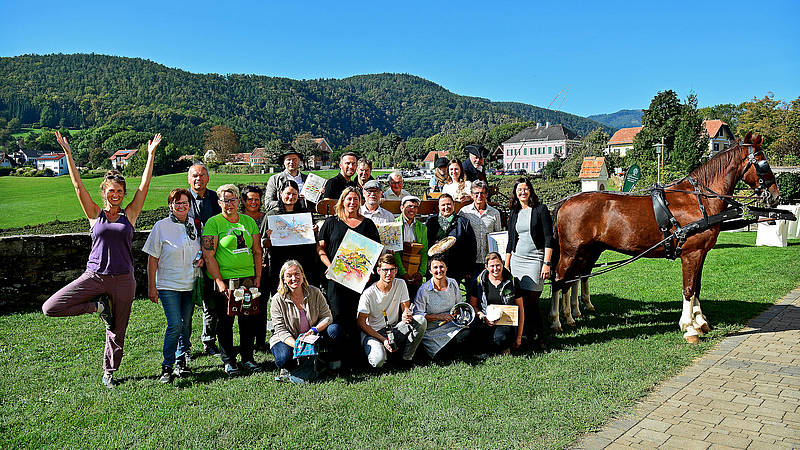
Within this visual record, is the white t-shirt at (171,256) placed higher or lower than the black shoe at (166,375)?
higher

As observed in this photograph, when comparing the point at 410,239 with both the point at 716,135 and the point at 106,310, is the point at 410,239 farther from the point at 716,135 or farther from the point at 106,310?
the point at 716,135

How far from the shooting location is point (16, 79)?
101625 millimetres

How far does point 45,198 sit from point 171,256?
27254 millimetres

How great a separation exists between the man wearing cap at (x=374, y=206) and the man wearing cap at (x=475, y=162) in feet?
6.41

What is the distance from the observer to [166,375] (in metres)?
5.25

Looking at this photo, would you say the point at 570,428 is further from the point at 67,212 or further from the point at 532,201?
the point at 67,212

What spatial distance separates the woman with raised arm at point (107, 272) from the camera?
16.2ft

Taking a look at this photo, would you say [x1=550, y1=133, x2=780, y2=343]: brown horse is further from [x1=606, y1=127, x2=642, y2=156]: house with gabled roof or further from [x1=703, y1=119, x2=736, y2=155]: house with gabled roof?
[x1=606, y1=127, x2=642, y2=156]: house with gabled roof

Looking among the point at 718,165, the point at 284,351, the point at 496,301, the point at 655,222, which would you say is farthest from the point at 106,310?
the point at 718,165

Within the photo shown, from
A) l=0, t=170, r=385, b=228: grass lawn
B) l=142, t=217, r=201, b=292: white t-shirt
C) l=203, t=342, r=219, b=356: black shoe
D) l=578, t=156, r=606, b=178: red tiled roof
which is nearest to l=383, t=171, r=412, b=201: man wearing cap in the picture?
l=142, t=217, r=201, b=292: white t-shirt

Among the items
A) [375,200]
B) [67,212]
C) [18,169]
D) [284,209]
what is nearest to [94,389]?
[284,209]

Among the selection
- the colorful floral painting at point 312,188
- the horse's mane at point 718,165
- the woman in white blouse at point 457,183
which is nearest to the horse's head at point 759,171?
the horse's mane at point 718,165

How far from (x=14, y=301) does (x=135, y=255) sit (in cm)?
203

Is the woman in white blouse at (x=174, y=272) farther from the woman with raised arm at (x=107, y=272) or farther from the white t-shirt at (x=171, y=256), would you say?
the woman with raised arm at (x=107, y=272)
